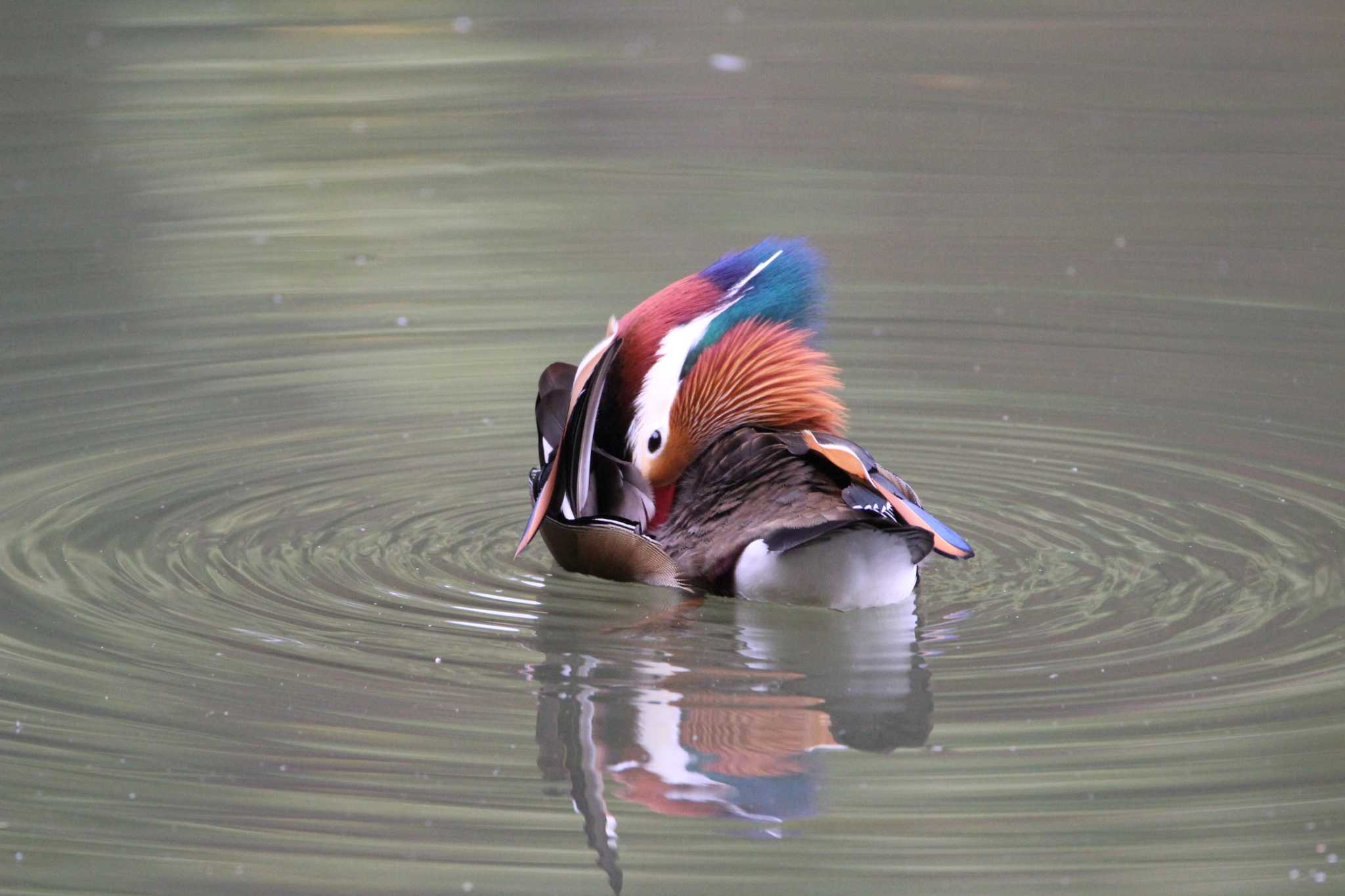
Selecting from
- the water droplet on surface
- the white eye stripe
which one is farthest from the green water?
the white eye stripe

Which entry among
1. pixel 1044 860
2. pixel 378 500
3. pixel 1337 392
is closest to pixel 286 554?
pixel 378 500

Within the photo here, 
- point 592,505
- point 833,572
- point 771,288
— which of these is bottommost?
point 833,572

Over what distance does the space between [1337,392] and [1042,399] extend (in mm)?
1136

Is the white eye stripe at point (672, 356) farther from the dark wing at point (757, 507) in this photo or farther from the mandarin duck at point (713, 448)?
the dark wing at point (757, 507)

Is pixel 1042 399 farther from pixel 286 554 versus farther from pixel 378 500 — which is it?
pixel 286 554

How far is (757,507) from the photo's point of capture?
5836 millimetres

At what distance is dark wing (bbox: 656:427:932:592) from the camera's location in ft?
18.3

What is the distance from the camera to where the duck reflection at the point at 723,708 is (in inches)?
193

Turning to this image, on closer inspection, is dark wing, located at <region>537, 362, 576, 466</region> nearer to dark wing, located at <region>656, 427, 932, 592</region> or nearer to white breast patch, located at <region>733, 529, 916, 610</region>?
dark wing, located at <region>656, 427, 932, 592</region>

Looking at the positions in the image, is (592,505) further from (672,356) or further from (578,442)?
(672,356)

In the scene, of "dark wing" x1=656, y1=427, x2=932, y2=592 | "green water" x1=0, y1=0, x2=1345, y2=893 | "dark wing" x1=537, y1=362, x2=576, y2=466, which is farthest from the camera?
"dark wing" x1=537, y1=362, x2=576, y2=466

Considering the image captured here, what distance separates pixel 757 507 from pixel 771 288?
683 mm

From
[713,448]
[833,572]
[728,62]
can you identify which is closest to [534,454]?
[713,448]

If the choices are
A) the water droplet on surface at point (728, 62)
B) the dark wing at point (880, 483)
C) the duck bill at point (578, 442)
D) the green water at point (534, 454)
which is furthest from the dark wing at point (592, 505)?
the water droplet on surface at point (728, 62)
